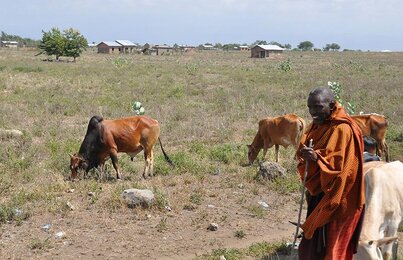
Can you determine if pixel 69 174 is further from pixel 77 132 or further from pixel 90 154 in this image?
pixel 77 132

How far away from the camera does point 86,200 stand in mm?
8484

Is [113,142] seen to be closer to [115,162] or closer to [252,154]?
[115,162]

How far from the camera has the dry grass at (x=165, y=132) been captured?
27.9ft

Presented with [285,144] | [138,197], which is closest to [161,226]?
[138,197]

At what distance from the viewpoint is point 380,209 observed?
505 centimetres

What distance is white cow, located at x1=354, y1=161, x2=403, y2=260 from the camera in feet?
15.3

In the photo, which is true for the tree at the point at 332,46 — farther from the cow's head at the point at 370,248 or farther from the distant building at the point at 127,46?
the cow's head at the point at 370,248

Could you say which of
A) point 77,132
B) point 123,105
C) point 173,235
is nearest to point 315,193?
point 173,235

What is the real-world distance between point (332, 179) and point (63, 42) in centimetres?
4751

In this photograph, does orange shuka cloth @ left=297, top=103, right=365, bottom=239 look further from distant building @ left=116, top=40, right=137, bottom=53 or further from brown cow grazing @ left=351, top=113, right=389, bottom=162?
distant building @ left=116, top=40, right=137, bottom=53

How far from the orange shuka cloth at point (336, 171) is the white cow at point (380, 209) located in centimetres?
43

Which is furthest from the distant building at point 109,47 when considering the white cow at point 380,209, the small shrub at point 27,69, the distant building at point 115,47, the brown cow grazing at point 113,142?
the white cow at point 380,209

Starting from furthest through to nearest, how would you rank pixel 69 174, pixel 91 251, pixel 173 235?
1. pixel 69 174
2. pixel 173 235
3. pixel 91 251

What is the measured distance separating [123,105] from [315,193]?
1504 cm
